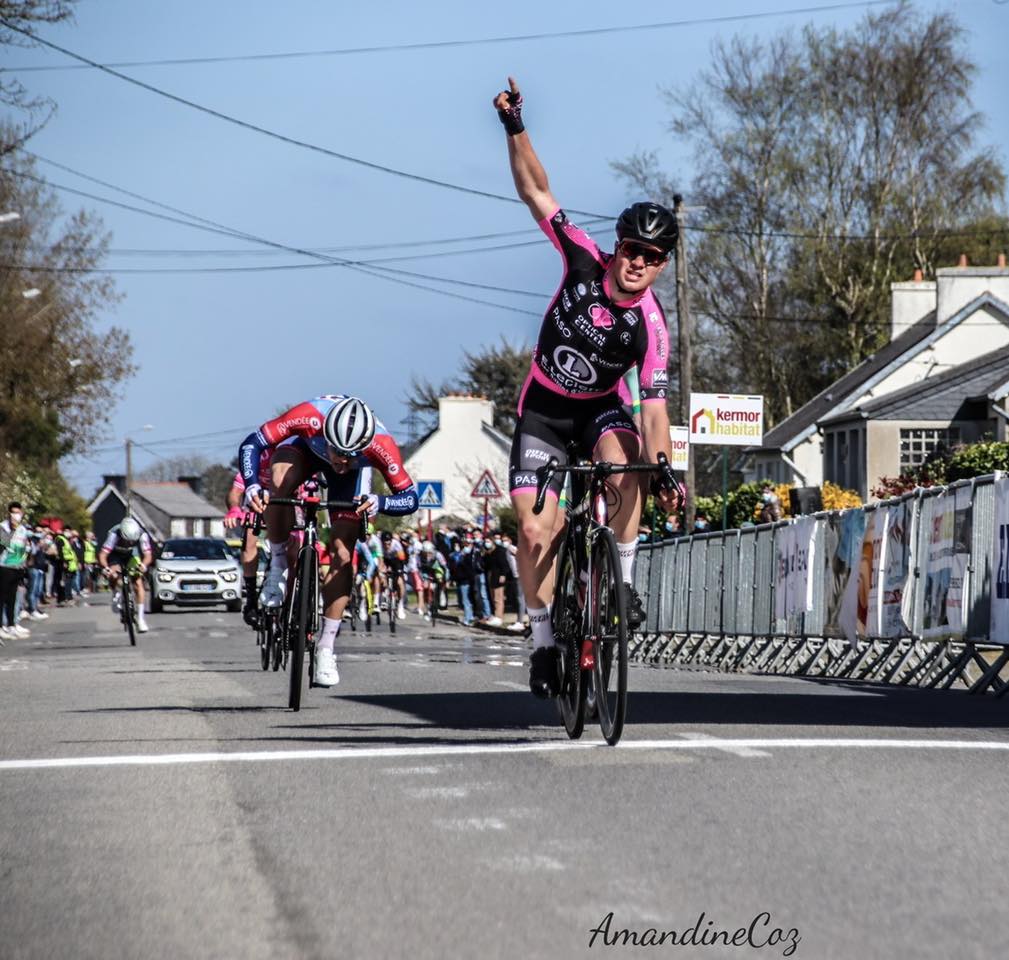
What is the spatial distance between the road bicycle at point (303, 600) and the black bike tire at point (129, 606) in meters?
14.3

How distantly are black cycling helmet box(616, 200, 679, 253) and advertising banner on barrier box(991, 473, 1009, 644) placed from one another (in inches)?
244

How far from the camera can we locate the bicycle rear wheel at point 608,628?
7.91m

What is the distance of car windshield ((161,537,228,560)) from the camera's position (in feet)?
143

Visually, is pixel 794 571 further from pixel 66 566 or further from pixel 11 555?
pixel 66 566

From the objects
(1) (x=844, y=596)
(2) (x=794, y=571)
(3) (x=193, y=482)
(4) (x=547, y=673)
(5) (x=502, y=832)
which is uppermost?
(3) (x=193, y=482)

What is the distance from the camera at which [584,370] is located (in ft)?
28.0

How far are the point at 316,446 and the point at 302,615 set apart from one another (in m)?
1.22

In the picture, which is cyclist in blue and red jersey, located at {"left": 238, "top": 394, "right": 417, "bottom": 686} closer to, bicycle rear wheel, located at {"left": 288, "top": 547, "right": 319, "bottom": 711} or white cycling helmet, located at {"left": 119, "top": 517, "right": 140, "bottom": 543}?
bicycle rear wheel, located at {"left": 288, "top": 547, "right": 319, "bottom": 711}

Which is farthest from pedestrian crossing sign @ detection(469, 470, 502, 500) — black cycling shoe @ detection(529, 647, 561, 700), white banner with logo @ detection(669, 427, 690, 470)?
black cycling shoe @ detection(529, 647, 561, 700)

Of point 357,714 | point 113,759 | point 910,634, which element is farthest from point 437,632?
point 113,759

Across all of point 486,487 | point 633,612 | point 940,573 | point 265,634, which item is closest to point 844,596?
point 940,573

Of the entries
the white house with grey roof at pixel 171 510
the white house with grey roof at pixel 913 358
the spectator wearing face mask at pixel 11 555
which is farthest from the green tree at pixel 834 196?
the white house with grey roof at pixel 171 510

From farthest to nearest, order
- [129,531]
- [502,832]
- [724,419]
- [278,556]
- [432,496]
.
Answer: [432,496], [724,419], [129,531], [278,556], [502,832]

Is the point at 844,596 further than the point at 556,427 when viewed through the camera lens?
Yes
